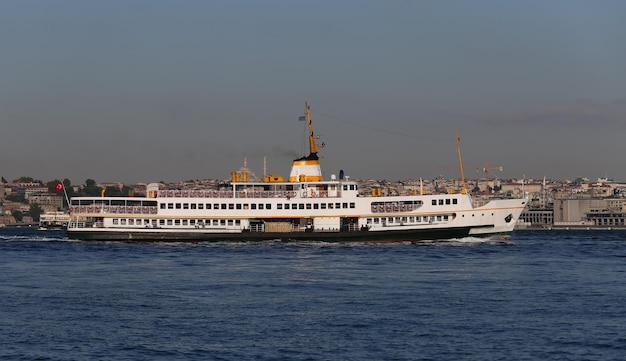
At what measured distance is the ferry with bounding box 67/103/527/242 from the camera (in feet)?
249

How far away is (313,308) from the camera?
121 feet

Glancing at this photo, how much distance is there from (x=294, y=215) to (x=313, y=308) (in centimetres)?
4027

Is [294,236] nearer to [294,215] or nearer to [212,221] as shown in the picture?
[294,215]

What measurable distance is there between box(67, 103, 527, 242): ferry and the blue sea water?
44.9 feet

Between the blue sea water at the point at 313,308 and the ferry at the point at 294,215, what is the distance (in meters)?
13.7

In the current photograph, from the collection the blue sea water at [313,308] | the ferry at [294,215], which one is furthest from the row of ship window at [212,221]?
the blue sea water at [313,308]

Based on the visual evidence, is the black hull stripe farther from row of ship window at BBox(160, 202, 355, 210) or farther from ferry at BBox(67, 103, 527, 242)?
row of ship window at BBox(160, 202, 355, 210)

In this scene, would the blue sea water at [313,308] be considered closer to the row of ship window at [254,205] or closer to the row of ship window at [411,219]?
the row of ship window at [411,219]

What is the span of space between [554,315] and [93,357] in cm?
1650

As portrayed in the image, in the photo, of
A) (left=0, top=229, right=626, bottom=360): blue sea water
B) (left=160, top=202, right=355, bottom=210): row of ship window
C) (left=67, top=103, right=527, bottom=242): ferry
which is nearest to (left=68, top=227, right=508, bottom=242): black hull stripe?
(left=67, top=103, right=527, bottom=242): ferry

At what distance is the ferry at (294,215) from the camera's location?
76000 mm

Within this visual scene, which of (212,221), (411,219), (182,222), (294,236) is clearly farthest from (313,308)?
(182,222)

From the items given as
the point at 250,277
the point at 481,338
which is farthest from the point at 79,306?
the point at 481,338

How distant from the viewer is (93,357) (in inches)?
1092
